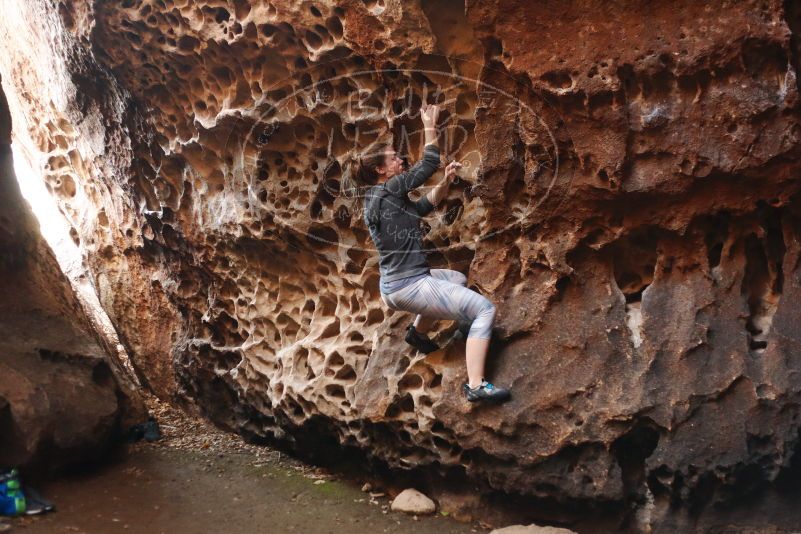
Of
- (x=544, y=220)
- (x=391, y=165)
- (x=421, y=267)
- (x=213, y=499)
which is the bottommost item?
(x=213, y=499)

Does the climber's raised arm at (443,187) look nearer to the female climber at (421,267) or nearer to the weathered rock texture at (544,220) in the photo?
the female climber at (421,267)

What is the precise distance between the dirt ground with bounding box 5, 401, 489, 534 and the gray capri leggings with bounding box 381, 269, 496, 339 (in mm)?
1147

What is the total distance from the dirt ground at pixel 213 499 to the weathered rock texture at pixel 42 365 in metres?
0.25

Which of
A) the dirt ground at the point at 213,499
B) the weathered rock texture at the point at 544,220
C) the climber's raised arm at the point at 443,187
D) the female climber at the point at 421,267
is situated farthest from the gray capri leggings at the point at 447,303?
the dirt ground at the point at 213,499

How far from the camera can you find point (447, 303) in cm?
385

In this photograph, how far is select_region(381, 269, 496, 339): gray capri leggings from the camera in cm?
379

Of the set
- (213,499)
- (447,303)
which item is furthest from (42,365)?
(447,303)

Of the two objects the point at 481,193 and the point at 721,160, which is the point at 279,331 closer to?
the point at 481,193

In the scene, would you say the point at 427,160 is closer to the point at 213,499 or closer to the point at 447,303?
the point at 447,303

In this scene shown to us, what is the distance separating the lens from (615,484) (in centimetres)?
363

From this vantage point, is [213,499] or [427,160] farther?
[213,499]

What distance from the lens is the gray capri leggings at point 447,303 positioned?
12.4 ft

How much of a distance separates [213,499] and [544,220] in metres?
2.53

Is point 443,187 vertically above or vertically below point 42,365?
above
